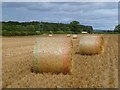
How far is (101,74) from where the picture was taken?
35.2 feet

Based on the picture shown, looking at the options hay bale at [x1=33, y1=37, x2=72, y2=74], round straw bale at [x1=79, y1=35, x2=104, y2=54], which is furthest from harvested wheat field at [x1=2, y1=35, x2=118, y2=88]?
round straw bale at [x1=79, y1=35, x2=104, y2=54]

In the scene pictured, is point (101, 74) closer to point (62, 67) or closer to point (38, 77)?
point (62, 67)

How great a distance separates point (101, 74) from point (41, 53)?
1887mm

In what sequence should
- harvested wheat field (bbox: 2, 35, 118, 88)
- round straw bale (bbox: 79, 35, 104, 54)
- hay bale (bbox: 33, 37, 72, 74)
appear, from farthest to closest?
round straw bale (bbox: 79, 35, 104, 54), hay bale (bbox: 33, 37, 72, 74), harvested wheat field (bbox: 2, 35, 118, 88)

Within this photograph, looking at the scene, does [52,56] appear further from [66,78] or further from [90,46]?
[90,46]

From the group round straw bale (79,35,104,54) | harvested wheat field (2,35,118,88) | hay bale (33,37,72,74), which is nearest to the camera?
harvested wheat field (2,35,118,88)

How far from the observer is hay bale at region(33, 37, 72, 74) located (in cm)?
1045

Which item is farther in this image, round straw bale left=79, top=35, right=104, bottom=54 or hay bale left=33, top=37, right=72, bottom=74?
round straw bale left=79, top=35, right=104, bottom=54

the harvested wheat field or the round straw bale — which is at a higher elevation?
the round straw bale

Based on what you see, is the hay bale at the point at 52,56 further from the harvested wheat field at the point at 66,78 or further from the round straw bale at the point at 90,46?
the round straw bale at the point at 90,46

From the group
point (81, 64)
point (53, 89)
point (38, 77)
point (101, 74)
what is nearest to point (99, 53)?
point (81, 64)

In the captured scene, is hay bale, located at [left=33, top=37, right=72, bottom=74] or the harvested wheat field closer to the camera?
the harvested wheat field

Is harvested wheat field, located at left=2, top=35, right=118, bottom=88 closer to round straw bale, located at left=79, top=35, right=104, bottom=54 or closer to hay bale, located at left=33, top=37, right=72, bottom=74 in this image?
hay bale, located at left=33, top=37, right=72, bottom=74

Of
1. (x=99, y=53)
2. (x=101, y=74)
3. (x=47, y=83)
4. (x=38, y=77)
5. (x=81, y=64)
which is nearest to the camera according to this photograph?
(x=47, y=83)
